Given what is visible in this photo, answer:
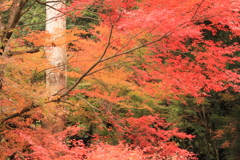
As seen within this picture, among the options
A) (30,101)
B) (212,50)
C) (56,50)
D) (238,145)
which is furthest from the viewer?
(238,145)

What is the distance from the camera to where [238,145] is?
378 inches

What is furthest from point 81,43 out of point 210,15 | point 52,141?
point 210,15

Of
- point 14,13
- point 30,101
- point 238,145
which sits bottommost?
point 238,145

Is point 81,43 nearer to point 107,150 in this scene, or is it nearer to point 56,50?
point 56,50

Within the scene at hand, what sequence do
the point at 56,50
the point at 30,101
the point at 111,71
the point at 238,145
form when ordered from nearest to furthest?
the point at 30,101 < the point at 56,50 < the point at 111,71 < the point at 238,145

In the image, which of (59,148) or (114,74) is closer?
(59,148)

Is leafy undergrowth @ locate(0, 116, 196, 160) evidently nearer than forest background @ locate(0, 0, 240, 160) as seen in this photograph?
No

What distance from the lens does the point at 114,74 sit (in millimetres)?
7793

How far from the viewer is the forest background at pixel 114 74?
4.85 m

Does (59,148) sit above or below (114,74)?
below

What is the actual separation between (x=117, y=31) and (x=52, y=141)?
12.8ft

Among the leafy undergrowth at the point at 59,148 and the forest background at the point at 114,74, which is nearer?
the forest background at the point at 114,74

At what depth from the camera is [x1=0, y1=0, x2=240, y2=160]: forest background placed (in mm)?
4852

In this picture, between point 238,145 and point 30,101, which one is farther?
point 238,145
